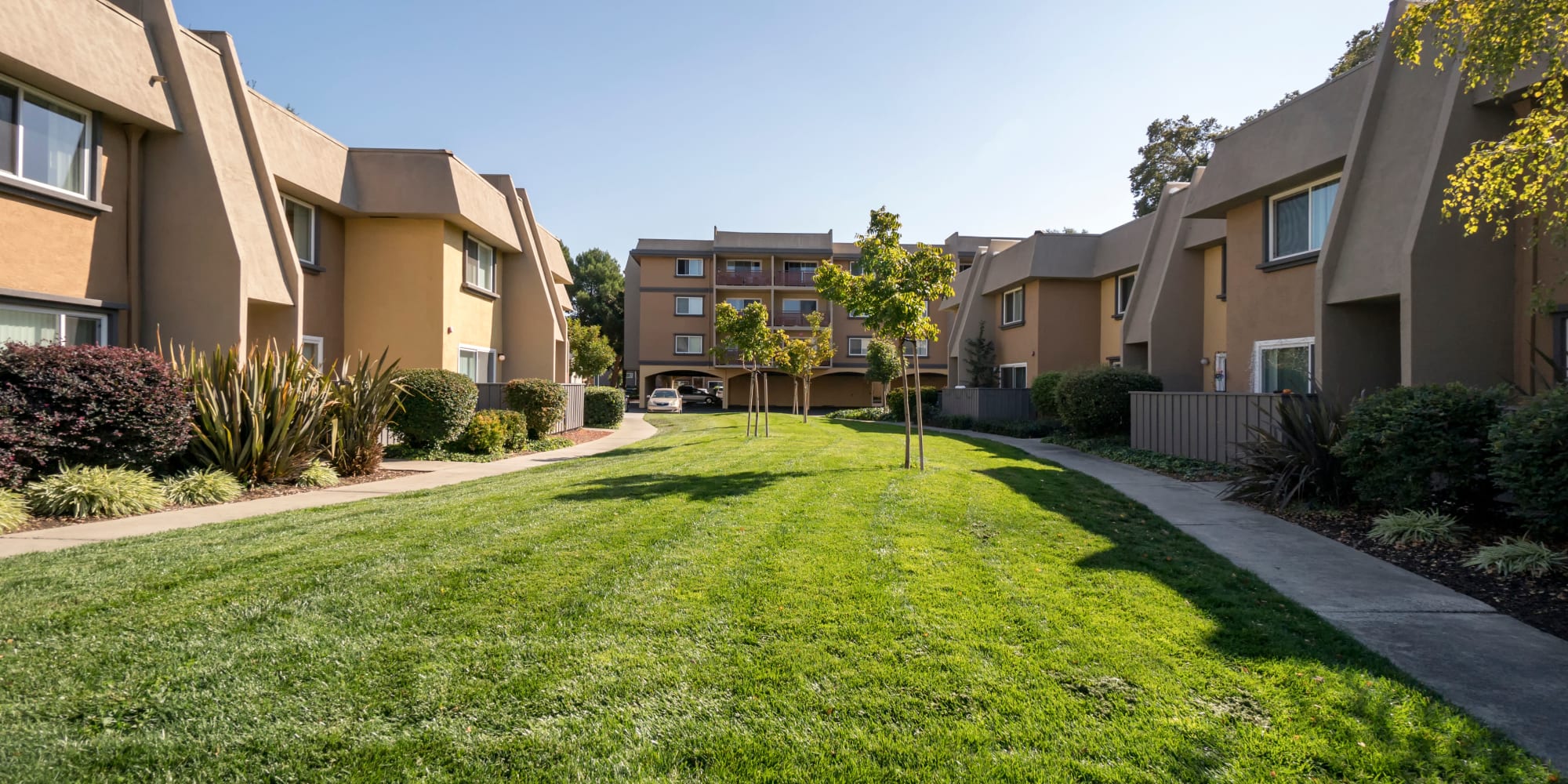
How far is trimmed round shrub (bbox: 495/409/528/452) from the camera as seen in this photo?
52.1ft

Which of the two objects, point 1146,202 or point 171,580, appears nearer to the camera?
point 171,580

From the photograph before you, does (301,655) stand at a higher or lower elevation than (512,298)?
lower

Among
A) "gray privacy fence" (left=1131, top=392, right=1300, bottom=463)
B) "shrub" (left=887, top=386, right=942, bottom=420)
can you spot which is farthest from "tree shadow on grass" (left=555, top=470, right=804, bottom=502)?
"shrub" (left=887, top=386, right=942, bottom=420)

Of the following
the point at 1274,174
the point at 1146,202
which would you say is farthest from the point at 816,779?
the point at 1146,202

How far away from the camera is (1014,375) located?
26.6m

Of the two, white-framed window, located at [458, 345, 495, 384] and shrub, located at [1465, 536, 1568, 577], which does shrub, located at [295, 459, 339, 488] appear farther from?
shrub, located at [1465, 536, 1568, 577]

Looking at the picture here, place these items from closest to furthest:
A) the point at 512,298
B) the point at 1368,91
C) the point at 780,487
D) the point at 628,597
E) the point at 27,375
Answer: the point at 628,597, the point at 27,375, the point at 780,487, the point at 1368,91, the point at 512,298

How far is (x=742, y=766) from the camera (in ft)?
9.84

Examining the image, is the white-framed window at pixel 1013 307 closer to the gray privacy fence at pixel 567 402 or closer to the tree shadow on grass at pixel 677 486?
the gray privacy fence at pixel 567 402

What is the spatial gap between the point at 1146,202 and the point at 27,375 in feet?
134

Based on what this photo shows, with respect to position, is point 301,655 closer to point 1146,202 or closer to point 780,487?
point 780,487

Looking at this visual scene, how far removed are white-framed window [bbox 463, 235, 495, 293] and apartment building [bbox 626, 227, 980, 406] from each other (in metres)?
23.1

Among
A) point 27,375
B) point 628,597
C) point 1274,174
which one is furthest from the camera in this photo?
point 1274,174

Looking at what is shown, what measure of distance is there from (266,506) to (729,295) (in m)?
36.8
